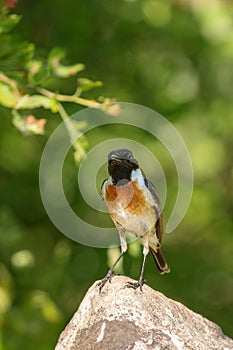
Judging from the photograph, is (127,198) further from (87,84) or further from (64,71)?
(64,71)

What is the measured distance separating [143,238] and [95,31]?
7.71 ft

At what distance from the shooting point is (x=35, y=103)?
194 inches

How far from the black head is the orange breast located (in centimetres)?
5

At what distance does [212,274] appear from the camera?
25.0 feet

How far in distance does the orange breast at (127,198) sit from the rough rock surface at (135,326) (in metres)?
0.53

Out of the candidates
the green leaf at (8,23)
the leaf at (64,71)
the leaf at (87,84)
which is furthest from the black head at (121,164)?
the green leaf at (8,23)

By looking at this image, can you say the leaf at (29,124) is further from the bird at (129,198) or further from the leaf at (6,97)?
the bird at (129,198)

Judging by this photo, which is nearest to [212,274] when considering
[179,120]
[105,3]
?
[179,120]

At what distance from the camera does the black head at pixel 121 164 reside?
189 inches

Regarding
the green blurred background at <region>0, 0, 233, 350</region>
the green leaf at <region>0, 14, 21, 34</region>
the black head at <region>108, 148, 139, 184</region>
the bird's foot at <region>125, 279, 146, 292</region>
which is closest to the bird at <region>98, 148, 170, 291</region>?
the black head at <region>108, 148, 139, 184</region>

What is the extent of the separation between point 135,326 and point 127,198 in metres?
0.99

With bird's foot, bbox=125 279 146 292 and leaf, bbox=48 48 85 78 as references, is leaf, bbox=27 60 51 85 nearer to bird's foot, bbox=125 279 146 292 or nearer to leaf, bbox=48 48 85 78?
leaf, bbox=48 48 85 78

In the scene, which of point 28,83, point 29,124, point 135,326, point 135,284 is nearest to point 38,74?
point 28,83

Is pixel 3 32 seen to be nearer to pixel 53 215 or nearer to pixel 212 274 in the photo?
pixel 53 215
